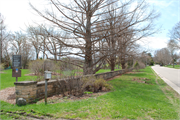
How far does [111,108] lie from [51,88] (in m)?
3.57

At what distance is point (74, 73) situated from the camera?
681 centimetres

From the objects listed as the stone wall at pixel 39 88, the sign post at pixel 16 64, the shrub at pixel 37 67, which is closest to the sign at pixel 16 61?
the sign post at pixel 16 64

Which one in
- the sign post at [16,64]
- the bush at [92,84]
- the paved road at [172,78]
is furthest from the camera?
the paved road at [172,78]

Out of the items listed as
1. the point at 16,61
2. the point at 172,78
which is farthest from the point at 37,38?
the point at 172,78

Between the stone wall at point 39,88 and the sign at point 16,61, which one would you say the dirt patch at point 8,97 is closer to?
the stone wall at point 39,88

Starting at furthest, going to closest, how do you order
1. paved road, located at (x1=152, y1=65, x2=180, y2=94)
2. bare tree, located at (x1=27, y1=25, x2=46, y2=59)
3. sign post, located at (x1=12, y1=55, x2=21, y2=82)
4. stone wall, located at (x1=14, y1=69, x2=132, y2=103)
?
paved road, located at (x1=152, y1=65, x2=180, y2=94), bare tree, located at (x1=27, y1=25, x2=46, y2=59), sign post, located at (x1=12, y1=55, x2=21, y2=82), stone wall, located at (x1=14, y1=69, x2=132, y2=103)

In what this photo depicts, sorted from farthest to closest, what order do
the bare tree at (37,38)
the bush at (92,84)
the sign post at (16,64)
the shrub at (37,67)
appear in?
the shrub at (37,67) → the bare tree at (37,38) → the bush at (92,84) → the sign post at (16,64)

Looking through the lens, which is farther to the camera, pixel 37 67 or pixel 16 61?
pixel 37 67

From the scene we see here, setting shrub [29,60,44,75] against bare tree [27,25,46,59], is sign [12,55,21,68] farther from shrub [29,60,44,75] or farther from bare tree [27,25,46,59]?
shrub [29,60,44,75]

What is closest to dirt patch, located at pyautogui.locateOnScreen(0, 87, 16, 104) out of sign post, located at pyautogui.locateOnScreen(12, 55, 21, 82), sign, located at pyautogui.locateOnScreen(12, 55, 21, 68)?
sign post, located at pyautogui.locateOnScreen(12, 55, 21, 82)

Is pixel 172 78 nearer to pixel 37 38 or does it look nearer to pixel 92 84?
pixel 92 84

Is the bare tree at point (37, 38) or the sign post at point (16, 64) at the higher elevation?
the bare tree at point (37, 38)

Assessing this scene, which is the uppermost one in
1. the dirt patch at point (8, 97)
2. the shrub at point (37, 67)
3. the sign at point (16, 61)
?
the sign at point (16, 61)

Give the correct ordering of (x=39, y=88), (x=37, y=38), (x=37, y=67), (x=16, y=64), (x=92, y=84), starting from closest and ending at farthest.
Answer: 1. (x=39, y=88)
2. (x=16, y=64)
3. (x=92, y=84)
4. (x=37, y=38)
5. (x=37, y=67)
